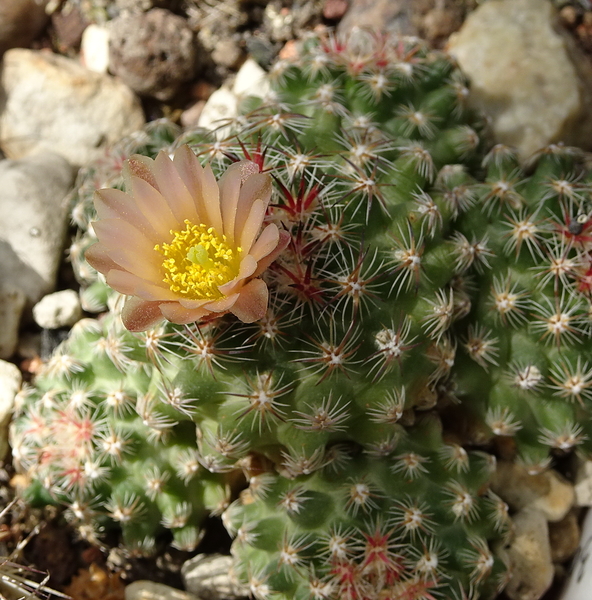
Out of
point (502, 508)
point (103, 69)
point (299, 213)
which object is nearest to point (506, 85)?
point (299, 213)

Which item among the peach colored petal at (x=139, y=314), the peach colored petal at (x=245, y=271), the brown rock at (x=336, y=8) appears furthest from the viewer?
the brown rock at (x=336, y=8)

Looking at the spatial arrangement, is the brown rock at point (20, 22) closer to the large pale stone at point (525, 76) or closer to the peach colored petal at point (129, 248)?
the large pale stone at point (525, 76)

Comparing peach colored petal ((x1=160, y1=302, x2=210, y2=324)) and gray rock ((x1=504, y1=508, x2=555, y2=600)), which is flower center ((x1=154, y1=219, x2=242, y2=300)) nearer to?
peach colored petal ((x1=160, y1=302, x2=210, y2=324))

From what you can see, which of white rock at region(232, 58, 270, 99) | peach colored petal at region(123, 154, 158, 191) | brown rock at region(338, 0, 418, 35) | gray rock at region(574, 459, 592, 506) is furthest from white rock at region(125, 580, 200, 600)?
brown rock at region(338, 0, 418, 35)

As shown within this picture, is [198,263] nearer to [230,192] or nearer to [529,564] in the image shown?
[230,192]

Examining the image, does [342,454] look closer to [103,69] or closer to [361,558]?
[361,558]

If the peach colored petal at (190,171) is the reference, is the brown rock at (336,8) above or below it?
below

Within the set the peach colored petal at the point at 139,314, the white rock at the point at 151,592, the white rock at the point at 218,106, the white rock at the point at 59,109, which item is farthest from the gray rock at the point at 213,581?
the white rock at the point at 59,109

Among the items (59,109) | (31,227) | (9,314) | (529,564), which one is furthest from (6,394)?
(529,564)
